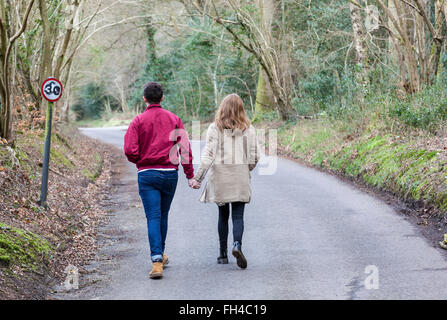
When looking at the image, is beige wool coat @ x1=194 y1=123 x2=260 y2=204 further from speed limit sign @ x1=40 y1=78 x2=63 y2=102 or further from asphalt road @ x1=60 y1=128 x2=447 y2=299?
speed limit sign @ x1=40 y1=78 x2=63 y2=102

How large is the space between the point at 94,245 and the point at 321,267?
3.49 metres

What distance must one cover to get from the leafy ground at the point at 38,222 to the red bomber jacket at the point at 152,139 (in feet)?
5.52

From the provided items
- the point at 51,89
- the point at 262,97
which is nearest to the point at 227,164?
the point at 51,89

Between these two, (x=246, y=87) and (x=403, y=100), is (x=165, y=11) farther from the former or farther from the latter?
(x=403, y=100)

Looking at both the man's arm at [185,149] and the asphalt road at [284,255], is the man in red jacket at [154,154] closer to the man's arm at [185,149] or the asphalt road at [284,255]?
the man's arm at [185,149]

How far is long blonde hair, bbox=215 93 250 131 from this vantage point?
274 inches

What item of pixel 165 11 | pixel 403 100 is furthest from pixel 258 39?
pixel 403 100

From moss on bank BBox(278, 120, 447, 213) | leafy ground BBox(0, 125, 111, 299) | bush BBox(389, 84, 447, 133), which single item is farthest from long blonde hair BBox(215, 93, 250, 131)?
bush BBox(389, 84, 447, 133)

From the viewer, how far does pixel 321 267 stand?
682 cm

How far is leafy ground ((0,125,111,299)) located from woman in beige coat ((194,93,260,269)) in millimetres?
2049

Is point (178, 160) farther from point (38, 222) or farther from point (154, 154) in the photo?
point (38, 222)

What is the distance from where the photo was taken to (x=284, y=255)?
7.47m

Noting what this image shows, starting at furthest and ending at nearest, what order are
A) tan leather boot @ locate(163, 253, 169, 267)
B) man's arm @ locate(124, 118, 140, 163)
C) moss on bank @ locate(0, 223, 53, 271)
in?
tan leather boot @ locate(163, 253, 169, 267), man's arm @ locate(124, 118, 140, 163), moss on bank @ locate(0, 223, 53, 271)

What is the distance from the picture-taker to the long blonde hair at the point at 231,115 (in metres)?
6.95
